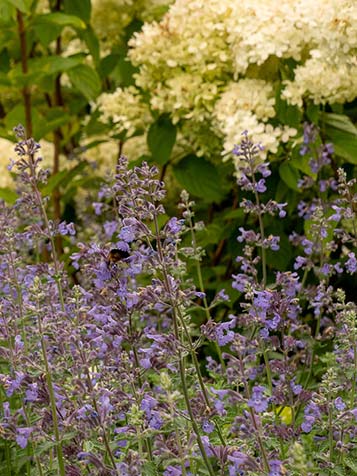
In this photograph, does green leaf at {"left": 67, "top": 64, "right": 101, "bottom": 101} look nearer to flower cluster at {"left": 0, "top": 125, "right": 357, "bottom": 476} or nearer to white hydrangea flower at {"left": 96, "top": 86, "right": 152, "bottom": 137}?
white hydrangea flower at {"left": 96, "top": 86, "right": 152, "bottom": 137}

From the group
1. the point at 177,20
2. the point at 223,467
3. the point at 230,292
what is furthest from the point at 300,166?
the point at 223,467

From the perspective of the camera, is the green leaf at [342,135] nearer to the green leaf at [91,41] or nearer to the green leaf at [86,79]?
the green leaf at [86,79]

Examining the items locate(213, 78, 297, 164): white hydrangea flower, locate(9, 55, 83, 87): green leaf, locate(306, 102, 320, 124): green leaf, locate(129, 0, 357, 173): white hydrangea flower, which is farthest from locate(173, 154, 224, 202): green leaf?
locate(9, 55, 83, 87): green leaf

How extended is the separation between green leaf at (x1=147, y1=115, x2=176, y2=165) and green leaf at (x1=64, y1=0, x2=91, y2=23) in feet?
1.94

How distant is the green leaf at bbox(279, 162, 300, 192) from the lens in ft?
8.86

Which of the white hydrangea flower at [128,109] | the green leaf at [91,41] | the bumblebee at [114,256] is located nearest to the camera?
the bumblebee at [114,256]

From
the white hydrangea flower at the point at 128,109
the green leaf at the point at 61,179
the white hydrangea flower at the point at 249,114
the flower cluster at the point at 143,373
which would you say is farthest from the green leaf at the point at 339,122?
the green leaf at the point at 61,179

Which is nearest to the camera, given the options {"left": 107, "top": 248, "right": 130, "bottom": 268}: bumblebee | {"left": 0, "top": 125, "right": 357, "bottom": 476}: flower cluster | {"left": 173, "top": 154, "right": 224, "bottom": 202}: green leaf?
{"left": 0, "top": 125, "right": 357, "bottom": 476}: flower cluster

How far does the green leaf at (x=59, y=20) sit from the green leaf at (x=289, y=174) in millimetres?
867

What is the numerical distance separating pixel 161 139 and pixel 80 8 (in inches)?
27.3

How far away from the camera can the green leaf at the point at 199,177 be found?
2996mm

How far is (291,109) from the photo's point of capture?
2.75 meters

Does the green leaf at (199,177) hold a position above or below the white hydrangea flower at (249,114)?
below

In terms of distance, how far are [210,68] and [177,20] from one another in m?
0.22
